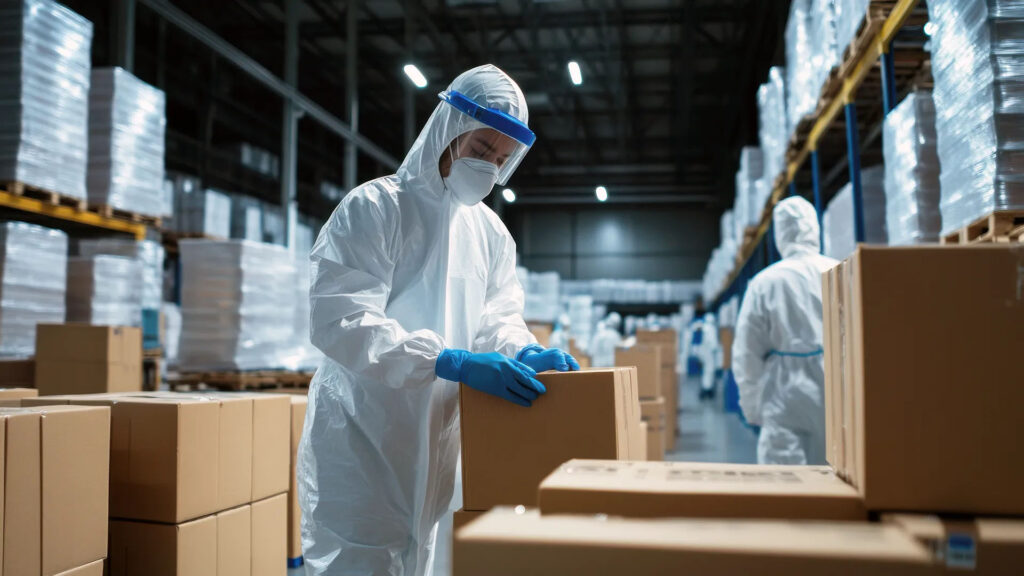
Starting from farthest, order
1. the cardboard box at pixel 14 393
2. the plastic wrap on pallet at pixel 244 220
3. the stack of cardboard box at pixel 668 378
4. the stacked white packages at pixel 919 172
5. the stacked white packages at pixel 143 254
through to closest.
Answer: the plastic wrap on pallet at pixel 244 220 → the stack of cardboard box at pixel 668 378 → the stacked white packages at pixel 143 254 → the stacked white packages at pixel 919 172 → the cardboard box at pixel 14 393

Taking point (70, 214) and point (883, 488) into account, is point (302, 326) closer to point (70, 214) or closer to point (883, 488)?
point (70, 214)

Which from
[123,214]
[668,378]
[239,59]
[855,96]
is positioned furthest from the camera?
[668,378]

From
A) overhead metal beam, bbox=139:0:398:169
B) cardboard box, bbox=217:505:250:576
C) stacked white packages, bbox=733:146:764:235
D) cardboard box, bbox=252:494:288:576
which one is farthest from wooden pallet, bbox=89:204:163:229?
stacked white packages, bbox=733:146:764:235

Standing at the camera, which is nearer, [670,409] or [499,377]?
[499,377]

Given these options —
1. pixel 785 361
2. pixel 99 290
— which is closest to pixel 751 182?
pixel 785 361

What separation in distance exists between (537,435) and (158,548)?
5.21ft

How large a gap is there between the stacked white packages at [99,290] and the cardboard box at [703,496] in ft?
18.5

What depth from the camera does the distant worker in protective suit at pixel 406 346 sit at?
2105 mm

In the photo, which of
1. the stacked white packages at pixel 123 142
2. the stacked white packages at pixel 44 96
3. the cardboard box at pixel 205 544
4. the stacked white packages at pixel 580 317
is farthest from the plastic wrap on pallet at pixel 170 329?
the stacked white packages at pixel 580 317

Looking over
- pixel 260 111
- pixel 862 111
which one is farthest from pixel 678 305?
pixel 862 111

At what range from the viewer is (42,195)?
5539mm

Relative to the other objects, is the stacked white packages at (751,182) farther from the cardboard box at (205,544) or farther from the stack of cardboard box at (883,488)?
the stack of cardboard box at (883,488)

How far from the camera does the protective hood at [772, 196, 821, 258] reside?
4.73 metres

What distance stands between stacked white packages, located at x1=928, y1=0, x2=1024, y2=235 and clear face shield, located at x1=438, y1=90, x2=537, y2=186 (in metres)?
1.73
